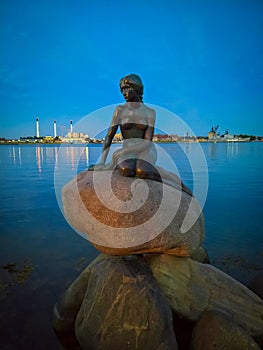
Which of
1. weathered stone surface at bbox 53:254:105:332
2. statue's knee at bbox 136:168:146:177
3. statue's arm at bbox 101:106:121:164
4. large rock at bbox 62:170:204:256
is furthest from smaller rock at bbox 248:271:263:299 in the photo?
statue's arm at bbox 101:106:121:164

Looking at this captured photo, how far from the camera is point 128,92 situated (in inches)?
185

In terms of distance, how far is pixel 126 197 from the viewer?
370cm

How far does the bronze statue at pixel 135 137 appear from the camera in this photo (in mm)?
4160

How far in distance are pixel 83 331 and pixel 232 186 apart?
1367 centimetres

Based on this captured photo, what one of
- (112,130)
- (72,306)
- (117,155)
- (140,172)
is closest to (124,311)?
(72,306)

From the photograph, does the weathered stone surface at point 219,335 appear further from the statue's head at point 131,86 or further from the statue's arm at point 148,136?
the statue's head at point 131,86

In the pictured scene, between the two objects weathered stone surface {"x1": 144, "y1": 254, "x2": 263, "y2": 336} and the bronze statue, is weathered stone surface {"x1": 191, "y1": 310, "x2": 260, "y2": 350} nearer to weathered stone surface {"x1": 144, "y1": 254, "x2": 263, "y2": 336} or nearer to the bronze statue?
weathered stone surface {"x1": 144, "y1": 254, "x2": 263, "y2": 336}

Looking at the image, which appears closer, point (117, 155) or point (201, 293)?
point (201, 293)

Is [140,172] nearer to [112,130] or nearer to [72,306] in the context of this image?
[112,130]

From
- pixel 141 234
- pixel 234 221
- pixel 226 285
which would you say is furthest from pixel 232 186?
pixel 141 234

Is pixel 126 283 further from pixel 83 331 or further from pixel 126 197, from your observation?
pixel 126 197

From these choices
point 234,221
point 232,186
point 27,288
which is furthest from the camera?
point 232,186

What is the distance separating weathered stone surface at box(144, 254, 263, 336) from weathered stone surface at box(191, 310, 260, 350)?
0.41 metres

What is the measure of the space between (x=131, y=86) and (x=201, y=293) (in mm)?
3687
